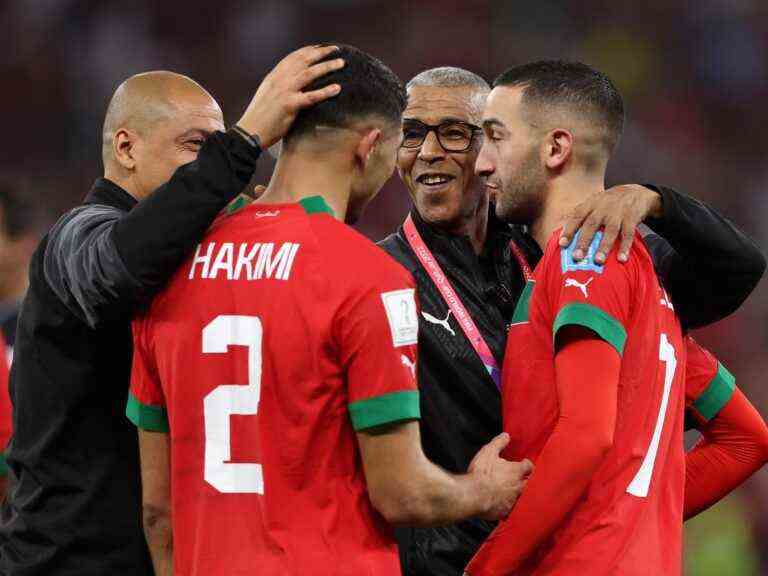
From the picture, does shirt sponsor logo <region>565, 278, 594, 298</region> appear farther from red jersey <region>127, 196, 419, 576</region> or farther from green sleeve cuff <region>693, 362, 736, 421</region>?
green sleeve cuff <region>693, 362, 736, 421</region>

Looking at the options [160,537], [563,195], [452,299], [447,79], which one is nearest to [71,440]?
[160,537]

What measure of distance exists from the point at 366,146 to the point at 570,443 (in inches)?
30.0

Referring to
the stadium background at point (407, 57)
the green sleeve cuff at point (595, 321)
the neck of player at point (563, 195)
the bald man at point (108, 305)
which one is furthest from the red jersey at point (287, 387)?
the stadium background at point (407, 57)

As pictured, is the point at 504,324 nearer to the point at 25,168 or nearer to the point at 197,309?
the point at 197,309

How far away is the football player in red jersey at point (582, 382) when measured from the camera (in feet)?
7.48

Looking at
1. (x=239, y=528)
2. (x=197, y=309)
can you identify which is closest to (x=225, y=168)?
(x=197, y=309)

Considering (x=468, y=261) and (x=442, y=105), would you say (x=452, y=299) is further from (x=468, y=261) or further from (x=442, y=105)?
(x=442, y=105)

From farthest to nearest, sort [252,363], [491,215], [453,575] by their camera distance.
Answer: [491,215]
[453,575]
[252,363]

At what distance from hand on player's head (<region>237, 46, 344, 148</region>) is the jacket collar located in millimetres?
615

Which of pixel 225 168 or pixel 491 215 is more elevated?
pixel 225 168

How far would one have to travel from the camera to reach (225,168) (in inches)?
87.3

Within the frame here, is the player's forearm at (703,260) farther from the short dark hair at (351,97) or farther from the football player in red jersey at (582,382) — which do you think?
the short dark hair at (351,97)

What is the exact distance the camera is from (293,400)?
213 centimetres

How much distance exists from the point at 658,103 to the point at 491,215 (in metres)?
4.23
